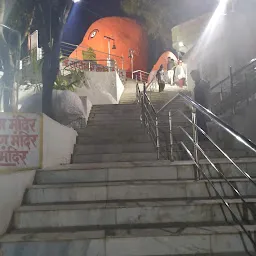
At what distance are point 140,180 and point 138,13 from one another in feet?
71.1

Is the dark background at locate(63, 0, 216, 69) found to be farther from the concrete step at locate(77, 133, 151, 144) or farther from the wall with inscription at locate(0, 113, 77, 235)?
the wall with inscription at locate(0, 113, 77, 235)

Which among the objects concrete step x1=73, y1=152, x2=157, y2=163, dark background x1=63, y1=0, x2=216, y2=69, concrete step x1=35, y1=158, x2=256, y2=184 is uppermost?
dark background x1=63, y1=0, x2=216, y2=69

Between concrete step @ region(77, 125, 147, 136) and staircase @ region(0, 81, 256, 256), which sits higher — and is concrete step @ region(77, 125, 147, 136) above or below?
above

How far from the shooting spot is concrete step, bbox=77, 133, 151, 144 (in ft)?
21.8

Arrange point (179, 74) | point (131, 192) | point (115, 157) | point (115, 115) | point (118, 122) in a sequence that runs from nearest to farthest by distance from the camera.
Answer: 1. point (131, 192)
2. point (115, 157)
3. point (118, 122)
4. point (115, 115)
5. point (179, 74)

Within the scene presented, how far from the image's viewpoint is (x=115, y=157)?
5543 millimetres

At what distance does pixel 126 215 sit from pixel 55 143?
2.12 meters

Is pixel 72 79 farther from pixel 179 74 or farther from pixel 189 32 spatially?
pixel 189 32

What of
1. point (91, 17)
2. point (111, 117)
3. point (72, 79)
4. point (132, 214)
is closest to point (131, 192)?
point (132, 214)

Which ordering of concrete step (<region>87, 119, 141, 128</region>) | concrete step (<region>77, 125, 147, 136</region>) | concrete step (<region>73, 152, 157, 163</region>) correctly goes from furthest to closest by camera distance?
concrete step (<region>87, 119, 141, 128</region>)
concrete step (<region>77, 125, 147, 136</region>)
concrete step (<region>73, 152, 157, 163</region>)

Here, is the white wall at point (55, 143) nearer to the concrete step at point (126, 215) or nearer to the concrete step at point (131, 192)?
the concrete step at point (131, 192)

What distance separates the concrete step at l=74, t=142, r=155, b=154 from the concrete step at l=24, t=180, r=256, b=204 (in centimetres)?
238

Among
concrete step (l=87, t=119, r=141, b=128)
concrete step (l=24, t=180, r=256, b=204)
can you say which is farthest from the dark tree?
concrete step (l=24, t=180, r=256, b=204)

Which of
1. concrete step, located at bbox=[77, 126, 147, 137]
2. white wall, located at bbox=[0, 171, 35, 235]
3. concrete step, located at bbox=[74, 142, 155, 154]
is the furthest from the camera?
concrete step, located at bbox=[77, 126, 147, 137]
